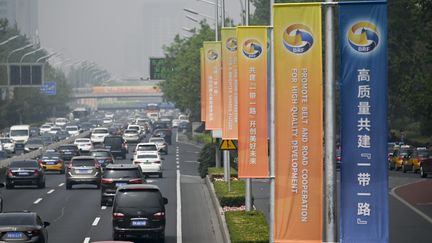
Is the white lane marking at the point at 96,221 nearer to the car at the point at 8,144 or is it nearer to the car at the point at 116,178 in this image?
the car at the point at 116,178

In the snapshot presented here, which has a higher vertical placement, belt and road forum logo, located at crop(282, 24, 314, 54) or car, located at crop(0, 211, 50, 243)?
belt and road forum logo, located at crop(282, 24, 314, 54)

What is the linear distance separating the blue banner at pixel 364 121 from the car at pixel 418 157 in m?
53.8

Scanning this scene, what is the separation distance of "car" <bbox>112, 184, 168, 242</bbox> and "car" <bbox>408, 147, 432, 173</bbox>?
1596 inches

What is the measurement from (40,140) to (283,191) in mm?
84315

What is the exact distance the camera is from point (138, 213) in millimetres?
36875

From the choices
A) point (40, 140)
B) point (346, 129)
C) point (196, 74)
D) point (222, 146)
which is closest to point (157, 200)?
point (222, 146)

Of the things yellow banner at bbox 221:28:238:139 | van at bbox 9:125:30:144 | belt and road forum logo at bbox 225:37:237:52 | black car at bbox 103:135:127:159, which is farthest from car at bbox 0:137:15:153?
yellow banner at bbox 221:28:238:139

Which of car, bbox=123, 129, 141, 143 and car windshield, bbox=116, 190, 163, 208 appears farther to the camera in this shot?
car, bbox=123, 129, 141, 143

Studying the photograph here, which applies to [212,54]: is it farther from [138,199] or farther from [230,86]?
[138,199]

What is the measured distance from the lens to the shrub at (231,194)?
154ft

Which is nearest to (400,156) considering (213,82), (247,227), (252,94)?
(213,82)

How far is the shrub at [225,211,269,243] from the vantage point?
3331cm

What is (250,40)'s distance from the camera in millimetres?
36125

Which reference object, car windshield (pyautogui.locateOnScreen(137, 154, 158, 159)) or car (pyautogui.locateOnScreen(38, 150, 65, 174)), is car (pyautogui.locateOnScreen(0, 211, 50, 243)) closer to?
car windshield (pyautogui.locateOnScreen(137, 154, 158, 159))
